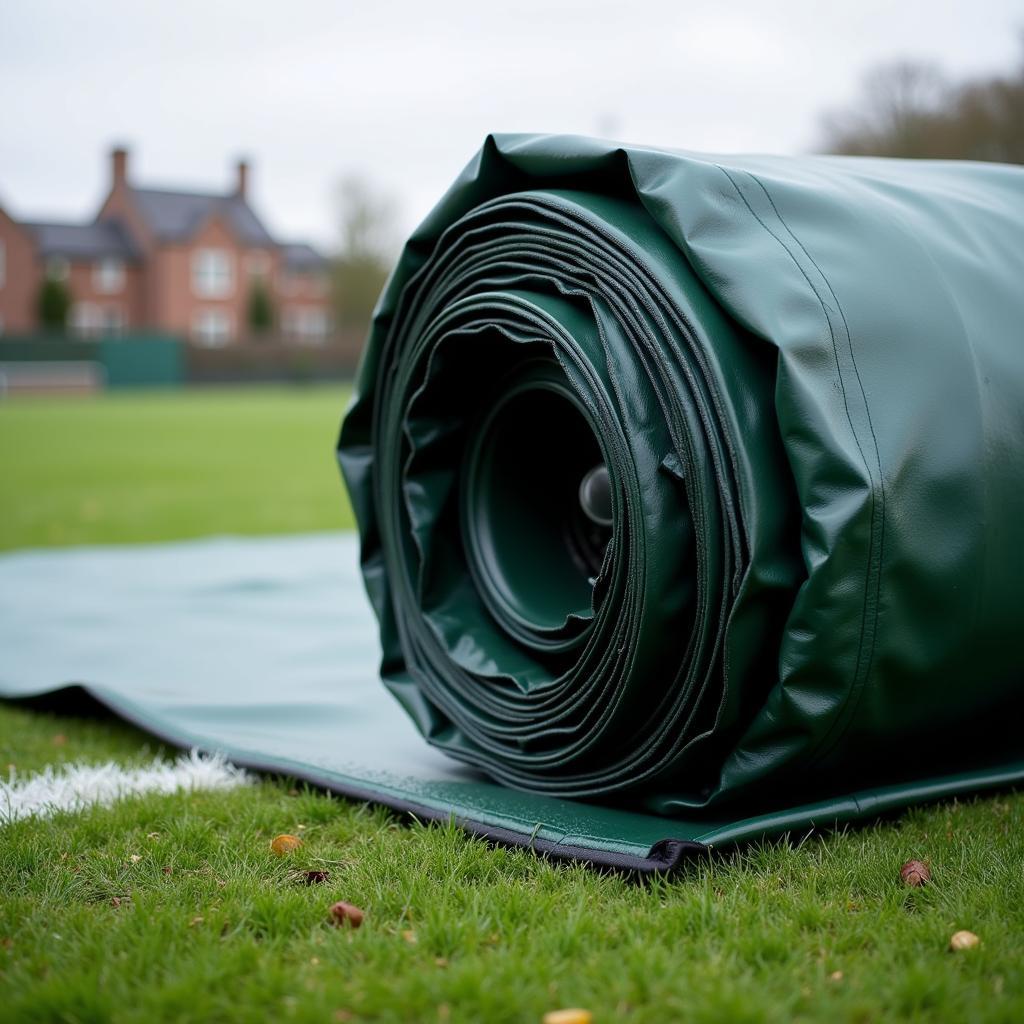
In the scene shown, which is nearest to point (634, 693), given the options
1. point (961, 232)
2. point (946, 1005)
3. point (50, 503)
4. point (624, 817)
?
point (624, 817)

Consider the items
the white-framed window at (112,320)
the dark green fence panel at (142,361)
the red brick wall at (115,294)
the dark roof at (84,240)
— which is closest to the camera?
the dark green fence panel at (142,361)

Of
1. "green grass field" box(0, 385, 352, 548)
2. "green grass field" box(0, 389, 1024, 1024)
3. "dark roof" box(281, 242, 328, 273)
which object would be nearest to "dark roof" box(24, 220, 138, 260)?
"dark roof" box(281, 242, 328, 273)

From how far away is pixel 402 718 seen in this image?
13.1 ft

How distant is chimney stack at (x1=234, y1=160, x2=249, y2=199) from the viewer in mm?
67500

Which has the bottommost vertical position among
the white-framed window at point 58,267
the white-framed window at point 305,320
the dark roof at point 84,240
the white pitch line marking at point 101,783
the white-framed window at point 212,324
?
the white-framed window at point 305,320

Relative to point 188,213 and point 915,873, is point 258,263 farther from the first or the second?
point 915,873

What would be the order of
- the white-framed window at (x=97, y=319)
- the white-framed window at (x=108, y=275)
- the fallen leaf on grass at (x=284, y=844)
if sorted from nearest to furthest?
the fallen leaf on grass at (x=284, y=844), the white-framed window at (x=108, y=275), the white-framed window at (x=97, y=319)

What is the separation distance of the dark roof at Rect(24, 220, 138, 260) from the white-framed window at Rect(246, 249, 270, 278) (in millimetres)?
5649

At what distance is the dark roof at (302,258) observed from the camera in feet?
232

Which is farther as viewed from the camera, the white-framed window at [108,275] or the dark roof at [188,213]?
the dark roof at [188,213]

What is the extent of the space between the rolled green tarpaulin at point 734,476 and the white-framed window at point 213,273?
60.1 metres

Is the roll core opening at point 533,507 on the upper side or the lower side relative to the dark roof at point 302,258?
upper

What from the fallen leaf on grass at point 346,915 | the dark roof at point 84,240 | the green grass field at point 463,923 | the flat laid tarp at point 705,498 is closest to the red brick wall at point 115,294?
the dark roof at point 84,240

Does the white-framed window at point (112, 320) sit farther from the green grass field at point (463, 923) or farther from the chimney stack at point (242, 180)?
the green grass field at point (463, 923)
